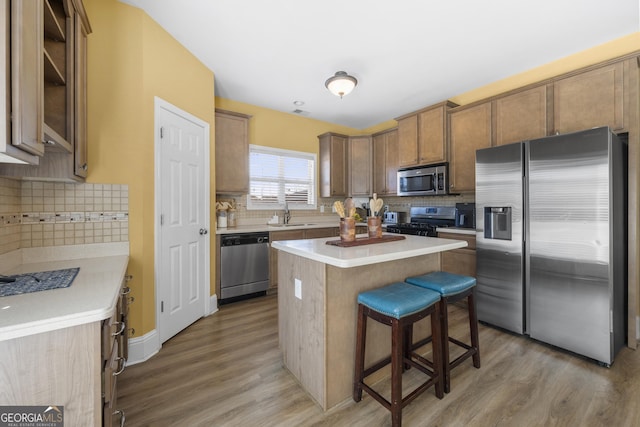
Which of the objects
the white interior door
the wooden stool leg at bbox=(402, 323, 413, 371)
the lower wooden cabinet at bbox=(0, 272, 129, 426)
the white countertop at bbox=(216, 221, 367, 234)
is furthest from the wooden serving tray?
the white countertop at bbox=(216, 221, 367, 234)

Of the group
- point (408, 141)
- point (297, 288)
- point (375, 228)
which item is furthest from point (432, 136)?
point (297, 288)

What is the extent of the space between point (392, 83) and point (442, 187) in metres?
1.50

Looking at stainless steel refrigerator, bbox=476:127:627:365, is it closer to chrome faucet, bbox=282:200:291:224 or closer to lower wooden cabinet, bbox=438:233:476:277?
lower wooden cabinet, bbox=438:233:476:277

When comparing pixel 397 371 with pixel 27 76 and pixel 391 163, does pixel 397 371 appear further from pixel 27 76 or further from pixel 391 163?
pixel 391 163

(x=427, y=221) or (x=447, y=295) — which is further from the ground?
(x=427, y=221)

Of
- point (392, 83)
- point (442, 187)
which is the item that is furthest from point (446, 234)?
point (392, 83)

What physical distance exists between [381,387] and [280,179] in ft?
11.1

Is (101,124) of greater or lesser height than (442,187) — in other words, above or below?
above

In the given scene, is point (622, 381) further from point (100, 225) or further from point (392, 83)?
point (100, 225)

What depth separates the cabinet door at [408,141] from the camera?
158 inches

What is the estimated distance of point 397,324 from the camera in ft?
4.69

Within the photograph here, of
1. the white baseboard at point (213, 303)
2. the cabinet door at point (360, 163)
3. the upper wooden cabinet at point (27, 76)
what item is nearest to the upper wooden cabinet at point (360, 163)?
the cabinet door at point (360, 163)

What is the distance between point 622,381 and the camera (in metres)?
1.87

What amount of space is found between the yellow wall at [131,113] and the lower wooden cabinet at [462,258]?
319 centimetres
